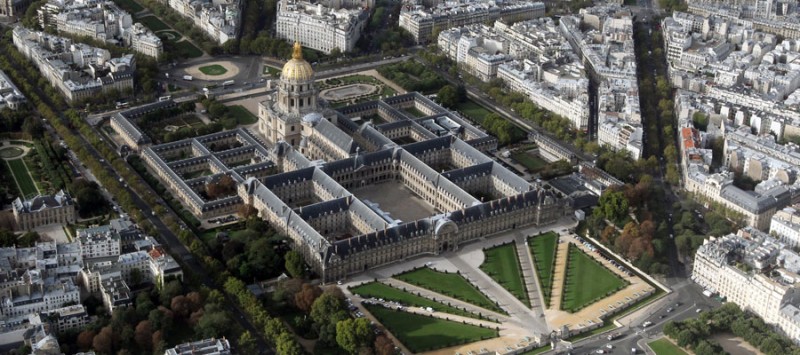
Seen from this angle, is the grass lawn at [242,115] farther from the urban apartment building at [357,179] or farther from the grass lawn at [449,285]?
the grass lawn at [449,285]

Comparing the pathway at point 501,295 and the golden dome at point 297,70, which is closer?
the pathway at point 501,295

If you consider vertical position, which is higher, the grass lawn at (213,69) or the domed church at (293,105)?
the domed church at (293,105)

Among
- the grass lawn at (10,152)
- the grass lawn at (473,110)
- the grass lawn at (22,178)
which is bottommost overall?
the grass lawn at (22,178)

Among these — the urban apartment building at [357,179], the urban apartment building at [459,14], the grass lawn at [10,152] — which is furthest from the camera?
the urban apartment building at [459,14]

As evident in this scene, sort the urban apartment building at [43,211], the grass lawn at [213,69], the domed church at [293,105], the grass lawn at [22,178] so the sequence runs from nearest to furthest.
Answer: the urban apartment building at [43,211], the grass lawn at [22,178], the domed church at [293,105], the grass lawn at [213,69]

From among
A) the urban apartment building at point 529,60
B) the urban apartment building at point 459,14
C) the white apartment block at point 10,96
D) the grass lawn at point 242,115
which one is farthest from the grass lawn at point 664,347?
the white apartment block at point 10,96

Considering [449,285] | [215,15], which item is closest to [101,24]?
[215,15]

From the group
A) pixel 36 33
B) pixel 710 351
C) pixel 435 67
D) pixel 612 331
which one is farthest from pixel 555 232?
pixel 36 33
